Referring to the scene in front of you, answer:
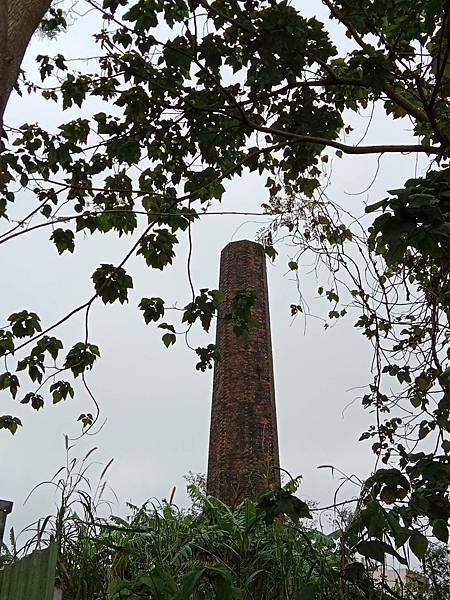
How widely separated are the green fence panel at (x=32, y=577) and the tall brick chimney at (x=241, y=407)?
826 centimetres

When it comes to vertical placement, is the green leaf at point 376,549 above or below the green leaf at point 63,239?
below

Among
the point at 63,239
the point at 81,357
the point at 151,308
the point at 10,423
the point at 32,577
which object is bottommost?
the point at 32,577

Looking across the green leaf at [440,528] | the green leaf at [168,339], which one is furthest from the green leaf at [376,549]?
the green leaf at [168,339]

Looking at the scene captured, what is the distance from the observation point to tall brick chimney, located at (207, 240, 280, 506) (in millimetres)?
11000

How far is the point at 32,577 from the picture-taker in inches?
68.6

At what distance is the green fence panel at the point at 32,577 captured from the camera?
1702mm

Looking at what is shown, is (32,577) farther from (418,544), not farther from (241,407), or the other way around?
(241,407)

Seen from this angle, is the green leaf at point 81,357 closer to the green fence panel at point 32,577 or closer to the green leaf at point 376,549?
the green fence panel at point 32,577

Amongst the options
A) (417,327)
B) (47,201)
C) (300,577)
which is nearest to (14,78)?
(47,201)

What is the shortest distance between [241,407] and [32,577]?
10.1 m

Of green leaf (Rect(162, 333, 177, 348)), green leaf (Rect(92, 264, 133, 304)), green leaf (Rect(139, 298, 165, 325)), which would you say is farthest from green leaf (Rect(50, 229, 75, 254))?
green leaf (Rect(162, 333, 177, 348))

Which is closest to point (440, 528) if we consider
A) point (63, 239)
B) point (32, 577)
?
point (32, 577)

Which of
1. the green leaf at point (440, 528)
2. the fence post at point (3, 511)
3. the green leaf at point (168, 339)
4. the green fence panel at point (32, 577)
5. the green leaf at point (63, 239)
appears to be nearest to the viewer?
the green fence panel at point (32, 577)

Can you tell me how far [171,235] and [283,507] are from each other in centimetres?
180
